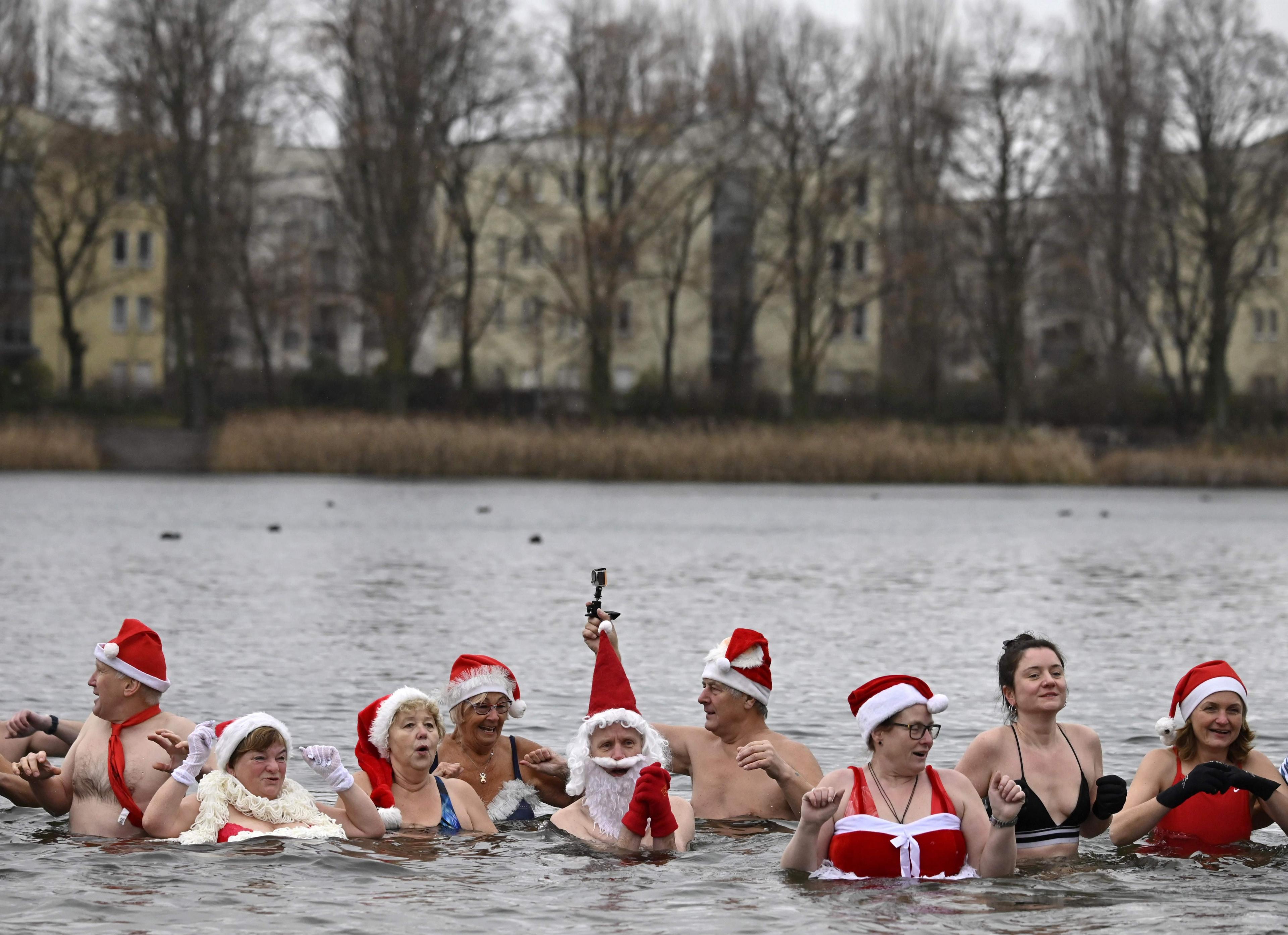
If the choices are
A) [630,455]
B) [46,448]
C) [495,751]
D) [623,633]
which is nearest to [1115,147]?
[630,455]

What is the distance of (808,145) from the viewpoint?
7206 cm

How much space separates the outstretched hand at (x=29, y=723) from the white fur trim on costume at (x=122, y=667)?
0.57m

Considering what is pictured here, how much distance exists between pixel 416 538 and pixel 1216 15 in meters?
42.1

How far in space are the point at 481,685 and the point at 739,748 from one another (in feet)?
4.47

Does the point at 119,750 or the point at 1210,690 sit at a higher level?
the point at 1210,690

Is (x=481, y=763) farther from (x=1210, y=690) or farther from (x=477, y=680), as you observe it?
(x=1210, y=690)

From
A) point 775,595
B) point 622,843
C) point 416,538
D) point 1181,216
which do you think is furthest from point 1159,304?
point 622,843

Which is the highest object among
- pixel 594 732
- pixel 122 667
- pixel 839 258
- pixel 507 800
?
pixel 839 258

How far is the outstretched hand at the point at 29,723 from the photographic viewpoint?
10.1m

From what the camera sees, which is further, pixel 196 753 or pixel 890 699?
pixel 196 753

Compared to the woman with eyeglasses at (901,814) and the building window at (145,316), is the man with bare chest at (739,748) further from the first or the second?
the building window at (145,316)

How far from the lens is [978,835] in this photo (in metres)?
8.85

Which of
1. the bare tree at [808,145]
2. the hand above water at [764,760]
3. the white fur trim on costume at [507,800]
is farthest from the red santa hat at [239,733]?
the bare tree at [808,145]

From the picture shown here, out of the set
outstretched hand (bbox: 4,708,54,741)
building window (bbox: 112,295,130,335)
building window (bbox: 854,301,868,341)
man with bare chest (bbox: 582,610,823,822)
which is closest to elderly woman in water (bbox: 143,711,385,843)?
outstretched hand (bbox: 4,708,54,741)
